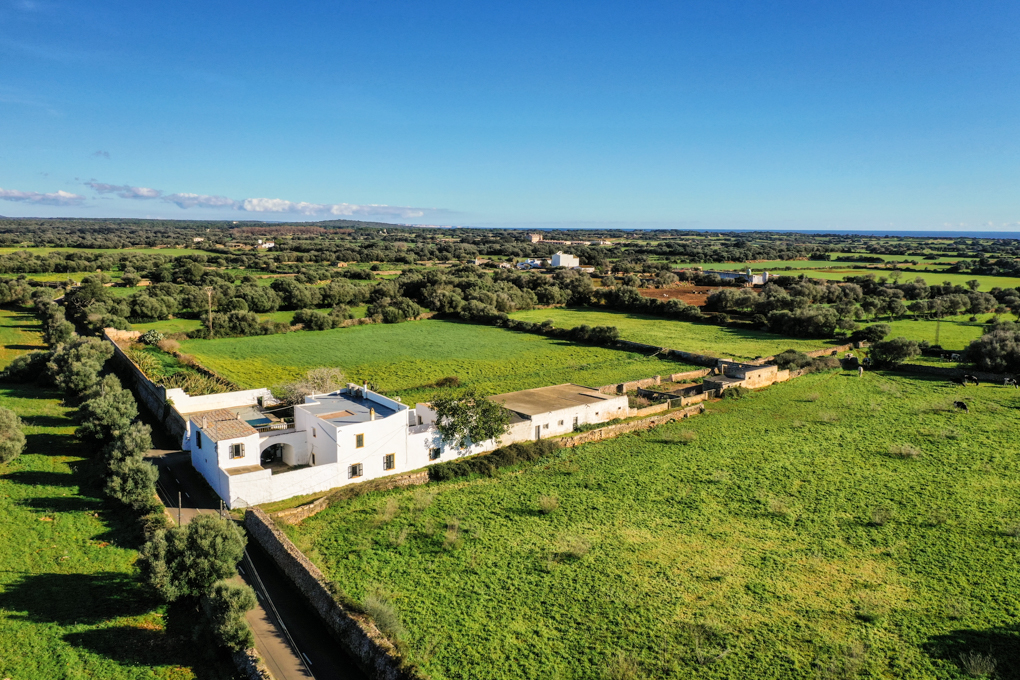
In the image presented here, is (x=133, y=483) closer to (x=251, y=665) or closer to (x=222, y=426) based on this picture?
(x=222, y=426)

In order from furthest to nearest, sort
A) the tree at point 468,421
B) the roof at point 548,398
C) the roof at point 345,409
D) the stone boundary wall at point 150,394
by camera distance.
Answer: the roof at point 548,398
the stone boundary wall at point 150,394
the tree at point 468,421
the roof at point 345,409

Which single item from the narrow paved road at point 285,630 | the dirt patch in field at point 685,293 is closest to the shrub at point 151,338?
the narrow paved road at point 285,630

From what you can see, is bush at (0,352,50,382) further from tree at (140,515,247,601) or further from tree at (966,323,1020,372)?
tree at (966,323,1020,372)

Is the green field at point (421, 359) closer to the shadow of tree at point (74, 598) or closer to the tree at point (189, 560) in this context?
the tree at point (189, 560)

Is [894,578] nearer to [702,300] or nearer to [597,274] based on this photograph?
[702,300]

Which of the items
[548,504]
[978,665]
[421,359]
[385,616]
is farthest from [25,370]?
[978,665]

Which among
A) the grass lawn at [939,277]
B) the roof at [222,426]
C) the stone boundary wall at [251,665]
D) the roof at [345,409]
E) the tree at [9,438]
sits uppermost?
the grass lawn at [939,277]

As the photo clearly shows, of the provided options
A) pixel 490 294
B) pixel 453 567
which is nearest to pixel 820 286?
pixel 490 294
